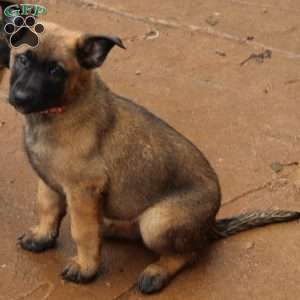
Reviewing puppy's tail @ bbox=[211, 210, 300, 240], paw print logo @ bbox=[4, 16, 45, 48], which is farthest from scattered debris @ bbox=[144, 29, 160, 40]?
paw print logo @ bbox=[4, 16, 45, 48]

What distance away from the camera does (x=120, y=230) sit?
4.75m

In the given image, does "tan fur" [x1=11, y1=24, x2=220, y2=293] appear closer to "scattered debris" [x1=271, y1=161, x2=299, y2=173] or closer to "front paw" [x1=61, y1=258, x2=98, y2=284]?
"front paw" [x1=61, y1=258, x2=98, y2=284]

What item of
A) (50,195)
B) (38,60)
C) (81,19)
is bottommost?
(81,19)

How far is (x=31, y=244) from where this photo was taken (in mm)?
4645

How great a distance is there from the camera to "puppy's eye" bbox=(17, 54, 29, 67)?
375cm

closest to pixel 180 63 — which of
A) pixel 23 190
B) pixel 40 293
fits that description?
pixel 23 190

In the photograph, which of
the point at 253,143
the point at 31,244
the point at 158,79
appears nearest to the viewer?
the point at 31,244

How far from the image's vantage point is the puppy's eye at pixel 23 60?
3754 mm

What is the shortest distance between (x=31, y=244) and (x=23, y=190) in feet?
2.27

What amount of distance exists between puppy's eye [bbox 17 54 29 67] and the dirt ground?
1423 millimetres

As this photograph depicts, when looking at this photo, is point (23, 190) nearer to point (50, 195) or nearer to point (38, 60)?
point (50, 195)

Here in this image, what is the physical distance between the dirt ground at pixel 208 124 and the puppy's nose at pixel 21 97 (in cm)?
126

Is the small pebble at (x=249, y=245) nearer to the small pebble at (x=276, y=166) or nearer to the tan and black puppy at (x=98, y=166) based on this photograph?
the tan and black puppy at (x=98, y=166)
